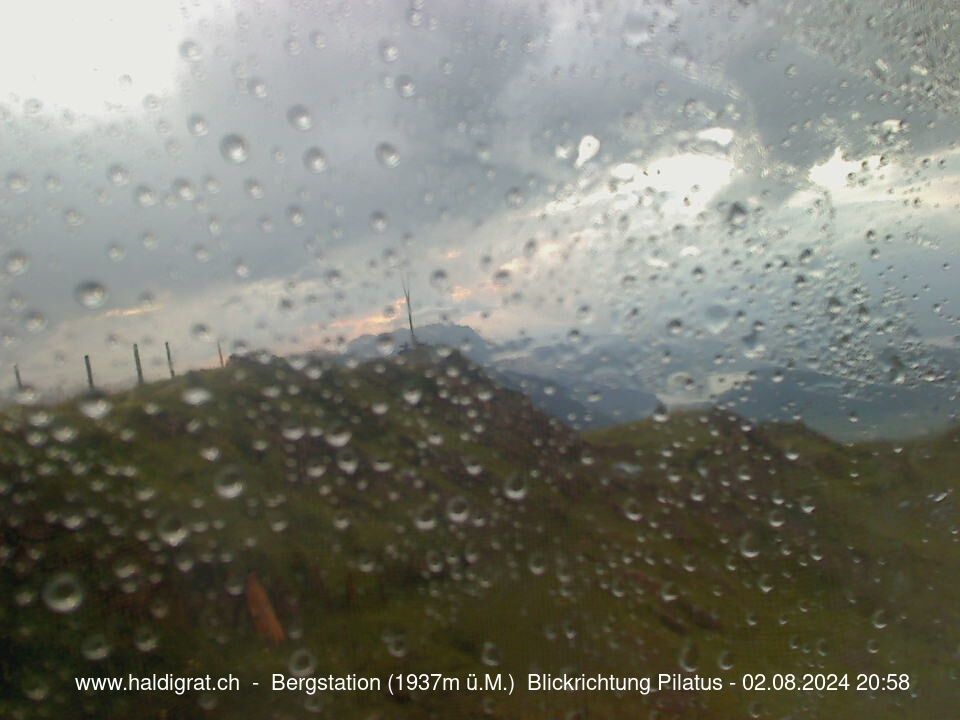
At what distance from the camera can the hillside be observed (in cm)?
386

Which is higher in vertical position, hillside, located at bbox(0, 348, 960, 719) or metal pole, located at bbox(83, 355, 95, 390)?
metal pole, located at bbox(83, 355, 95, 390)

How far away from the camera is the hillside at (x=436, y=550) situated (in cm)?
386

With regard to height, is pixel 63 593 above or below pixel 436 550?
above

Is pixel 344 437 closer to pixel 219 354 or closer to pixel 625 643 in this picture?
pixel 219 354

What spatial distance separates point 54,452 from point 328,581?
145 centimetres

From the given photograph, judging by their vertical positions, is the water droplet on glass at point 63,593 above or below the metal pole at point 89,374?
below

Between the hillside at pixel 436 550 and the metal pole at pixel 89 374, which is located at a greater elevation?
the metal pole at pixel 89 374

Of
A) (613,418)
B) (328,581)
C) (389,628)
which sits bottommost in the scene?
(389,628)

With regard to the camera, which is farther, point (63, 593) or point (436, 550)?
point (436, 550)

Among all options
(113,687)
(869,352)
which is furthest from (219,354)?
(869,352)

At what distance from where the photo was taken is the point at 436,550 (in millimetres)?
4387

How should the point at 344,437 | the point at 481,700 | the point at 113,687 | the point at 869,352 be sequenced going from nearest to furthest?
the point at 113,687, the point at 481,700, the point at 344,437, the point at 869,352

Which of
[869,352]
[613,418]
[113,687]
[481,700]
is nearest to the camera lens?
[113,687]

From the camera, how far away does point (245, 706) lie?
3830mm
